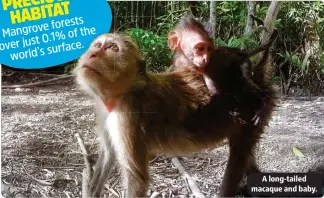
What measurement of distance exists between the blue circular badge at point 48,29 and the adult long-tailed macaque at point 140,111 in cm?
13

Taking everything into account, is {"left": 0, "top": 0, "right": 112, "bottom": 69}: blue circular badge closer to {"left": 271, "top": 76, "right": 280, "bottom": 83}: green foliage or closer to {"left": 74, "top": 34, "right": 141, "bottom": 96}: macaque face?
{"left": 74, "top": 34, "right": 141, "bottom": 96}: macaque face

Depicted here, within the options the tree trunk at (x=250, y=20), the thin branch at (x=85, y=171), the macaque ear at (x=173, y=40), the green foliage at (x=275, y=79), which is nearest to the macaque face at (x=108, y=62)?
the macaque ear at (x=173, y=40)

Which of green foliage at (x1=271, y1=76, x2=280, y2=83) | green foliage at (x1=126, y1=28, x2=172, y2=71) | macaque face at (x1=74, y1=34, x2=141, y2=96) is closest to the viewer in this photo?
macaque face at (x1=74, y1=34, x2=141, y2=96)

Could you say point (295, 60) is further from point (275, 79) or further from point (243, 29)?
point (243, 29)

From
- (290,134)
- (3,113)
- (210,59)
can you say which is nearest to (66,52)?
(3,113)

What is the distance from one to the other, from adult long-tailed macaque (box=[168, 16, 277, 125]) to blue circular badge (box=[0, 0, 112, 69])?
354 millimetres

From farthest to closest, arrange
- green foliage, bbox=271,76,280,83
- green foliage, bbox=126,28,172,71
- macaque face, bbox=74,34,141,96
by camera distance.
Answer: green foliage, bbox=271,76,280,83
green foliage, bbox=126,28,172,71
macaque face, bbox=74,34,141,96

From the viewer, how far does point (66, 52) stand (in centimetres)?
237

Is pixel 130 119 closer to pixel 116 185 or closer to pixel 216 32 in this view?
pixel 116 185

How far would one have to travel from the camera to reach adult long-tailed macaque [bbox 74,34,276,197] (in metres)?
2.18

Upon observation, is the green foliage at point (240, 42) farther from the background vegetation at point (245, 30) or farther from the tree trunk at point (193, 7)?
the tree trunk at point (193, 7)

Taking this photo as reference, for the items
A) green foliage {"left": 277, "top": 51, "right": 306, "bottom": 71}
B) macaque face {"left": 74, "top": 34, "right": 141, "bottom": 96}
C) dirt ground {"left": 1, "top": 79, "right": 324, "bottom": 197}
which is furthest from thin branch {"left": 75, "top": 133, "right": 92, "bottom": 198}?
green foliage {"left": 277, "top": 51, "right": 306, "bottom": 71}

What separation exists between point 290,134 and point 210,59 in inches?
21.1

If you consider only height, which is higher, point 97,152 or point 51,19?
point 51,19
